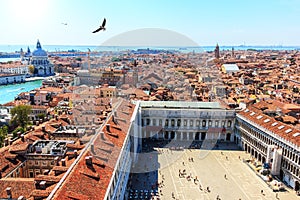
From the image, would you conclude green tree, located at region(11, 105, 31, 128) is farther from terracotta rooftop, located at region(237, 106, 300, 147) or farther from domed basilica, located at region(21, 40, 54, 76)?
domed basilica, located at region(21, 40, 54, 76)

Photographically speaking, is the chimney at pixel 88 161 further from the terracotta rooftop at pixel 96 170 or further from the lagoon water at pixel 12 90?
the lagoon water at pixel 12 90

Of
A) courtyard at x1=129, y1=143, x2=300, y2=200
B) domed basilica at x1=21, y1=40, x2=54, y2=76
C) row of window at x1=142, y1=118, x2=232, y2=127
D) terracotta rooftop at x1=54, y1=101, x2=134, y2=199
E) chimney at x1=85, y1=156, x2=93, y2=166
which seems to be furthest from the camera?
domed basilica at x1=21, y1=40, x2=54, y2=76

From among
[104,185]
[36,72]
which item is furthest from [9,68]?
[104,185]

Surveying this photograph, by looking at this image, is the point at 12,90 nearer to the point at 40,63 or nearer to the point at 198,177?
the point at 40,63

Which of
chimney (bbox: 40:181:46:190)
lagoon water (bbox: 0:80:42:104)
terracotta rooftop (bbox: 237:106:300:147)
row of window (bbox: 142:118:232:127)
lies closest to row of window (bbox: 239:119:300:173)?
terracotta rooftop (bbox: 237:106:300:147)

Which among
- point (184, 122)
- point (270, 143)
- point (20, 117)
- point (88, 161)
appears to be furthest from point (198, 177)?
point (20, 117)

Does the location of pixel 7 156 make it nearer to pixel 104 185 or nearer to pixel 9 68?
pixel 104 185

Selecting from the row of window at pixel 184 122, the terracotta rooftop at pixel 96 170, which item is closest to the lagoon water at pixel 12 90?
the row of window at pixel 184 122


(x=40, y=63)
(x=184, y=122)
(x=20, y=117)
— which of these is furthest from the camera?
(x=40, y=63)

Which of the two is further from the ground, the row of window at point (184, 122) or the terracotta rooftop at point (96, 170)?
the terracotta rooftop at point (96, 170)
